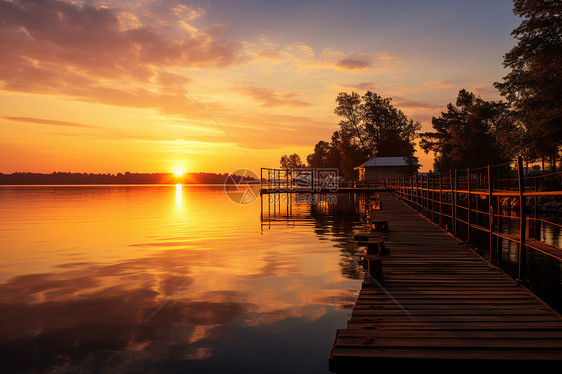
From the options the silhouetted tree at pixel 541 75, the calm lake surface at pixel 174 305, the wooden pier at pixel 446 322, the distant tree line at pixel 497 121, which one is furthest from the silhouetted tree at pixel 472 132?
the wooden pier at pixel 446 322

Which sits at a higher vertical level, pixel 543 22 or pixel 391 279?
pixel 543 22

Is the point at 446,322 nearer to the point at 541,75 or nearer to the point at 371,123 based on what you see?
the point at 541,75

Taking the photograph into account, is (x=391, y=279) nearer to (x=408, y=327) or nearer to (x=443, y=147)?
(x=408, y=327)

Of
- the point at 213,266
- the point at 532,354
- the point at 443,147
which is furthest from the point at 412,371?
the point at 443,147

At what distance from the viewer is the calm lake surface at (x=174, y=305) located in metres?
7.25

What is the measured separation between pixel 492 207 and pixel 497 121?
195ft

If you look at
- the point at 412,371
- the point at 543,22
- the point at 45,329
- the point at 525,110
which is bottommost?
the point at 45,329

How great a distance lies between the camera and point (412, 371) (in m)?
4.64

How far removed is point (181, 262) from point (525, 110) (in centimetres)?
3088

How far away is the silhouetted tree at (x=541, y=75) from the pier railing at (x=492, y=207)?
10.3 feet

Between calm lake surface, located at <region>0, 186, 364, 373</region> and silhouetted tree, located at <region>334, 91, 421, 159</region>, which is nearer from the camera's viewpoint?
calm lake surface, located at <region>0, 186, 364, 373</region>

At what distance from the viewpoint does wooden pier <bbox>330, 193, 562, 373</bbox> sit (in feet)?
15.3

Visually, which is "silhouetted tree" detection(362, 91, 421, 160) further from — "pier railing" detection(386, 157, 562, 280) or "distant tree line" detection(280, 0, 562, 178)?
"pier railing" detection(386, 157, 562, 280)

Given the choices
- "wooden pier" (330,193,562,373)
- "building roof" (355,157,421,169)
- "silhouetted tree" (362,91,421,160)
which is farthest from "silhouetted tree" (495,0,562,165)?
"silhouetted tree" (362,91,421,160)
